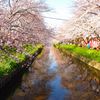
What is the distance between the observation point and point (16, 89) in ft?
61.7

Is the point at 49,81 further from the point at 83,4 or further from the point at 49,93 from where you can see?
the point at 83,4

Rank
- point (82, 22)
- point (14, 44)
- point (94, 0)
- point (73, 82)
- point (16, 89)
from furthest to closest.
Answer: point (82, 22) → point (94, 0) → point (73, 82) → point (16, 89) → point (14, 44)

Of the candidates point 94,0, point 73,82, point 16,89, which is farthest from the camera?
point 94,0

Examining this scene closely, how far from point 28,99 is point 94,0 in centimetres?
1171

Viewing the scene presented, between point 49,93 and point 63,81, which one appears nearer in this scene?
point 49,93

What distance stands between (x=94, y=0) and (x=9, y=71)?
9643 millimetres

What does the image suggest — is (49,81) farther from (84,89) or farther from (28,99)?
(28,99)

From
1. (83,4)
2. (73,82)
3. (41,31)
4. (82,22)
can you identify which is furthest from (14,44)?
(82,22)

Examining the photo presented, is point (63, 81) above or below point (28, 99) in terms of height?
below

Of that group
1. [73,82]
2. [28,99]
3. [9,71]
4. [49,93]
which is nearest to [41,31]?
[73,82]

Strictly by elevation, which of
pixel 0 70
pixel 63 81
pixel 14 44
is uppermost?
pixel 14 44

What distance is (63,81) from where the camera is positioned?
75.8 ft

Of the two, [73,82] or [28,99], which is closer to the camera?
[28,99]

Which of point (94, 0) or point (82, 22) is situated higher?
point (94, 0)
